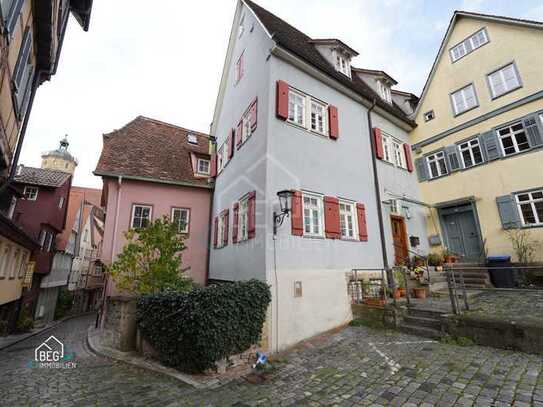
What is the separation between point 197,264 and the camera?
1282 centimetres

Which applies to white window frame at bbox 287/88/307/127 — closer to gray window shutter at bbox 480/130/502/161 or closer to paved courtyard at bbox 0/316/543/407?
paved courtyard at bbox 0/316/543/407

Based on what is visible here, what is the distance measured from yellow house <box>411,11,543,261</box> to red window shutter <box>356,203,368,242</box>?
5.26 meters

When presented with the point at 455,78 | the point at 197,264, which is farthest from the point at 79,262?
the point at 455,78

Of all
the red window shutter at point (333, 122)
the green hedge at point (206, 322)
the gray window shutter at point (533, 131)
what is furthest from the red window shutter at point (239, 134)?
the gray window shutter at point (533, 131)

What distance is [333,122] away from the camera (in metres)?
10.1

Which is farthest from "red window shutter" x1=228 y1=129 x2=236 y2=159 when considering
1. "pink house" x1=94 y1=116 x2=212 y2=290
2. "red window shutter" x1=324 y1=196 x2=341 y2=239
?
"red window shutter" x1=324 y1=196 x2=341 y2=239

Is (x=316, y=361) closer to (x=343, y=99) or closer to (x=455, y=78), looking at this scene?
(x=343, y=99)

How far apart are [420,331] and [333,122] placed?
745cm

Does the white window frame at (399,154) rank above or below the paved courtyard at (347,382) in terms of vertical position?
above

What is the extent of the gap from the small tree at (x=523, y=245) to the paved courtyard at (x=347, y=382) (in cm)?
698

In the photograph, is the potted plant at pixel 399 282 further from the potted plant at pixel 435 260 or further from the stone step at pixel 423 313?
the potted plant at pixel 435 260

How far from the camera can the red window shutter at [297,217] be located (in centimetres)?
784

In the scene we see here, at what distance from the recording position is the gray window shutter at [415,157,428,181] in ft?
45.0

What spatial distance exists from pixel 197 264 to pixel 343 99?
33.8 feet
